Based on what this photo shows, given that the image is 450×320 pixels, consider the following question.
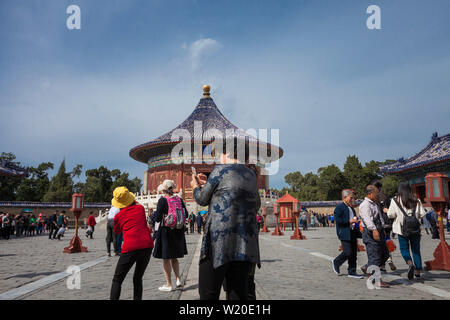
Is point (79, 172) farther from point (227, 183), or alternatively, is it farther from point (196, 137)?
point (227, 183)

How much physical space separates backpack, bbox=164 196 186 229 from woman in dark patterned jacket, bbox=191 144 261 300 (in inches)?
75.2

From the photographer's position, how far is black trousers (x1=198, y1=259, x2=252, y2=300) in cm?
235

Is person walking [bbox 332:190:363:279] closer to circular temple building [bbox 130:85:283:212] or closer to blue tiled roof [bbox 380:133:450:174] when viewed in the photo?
circular temple building [bbox 130:85:283:212]

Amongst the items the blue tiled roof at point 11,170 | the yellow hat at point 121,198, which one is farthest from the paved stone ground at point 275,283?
the blue tiled roof at point 11,170

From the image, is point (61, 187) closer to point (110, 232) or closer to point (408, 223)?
point (110, 232)

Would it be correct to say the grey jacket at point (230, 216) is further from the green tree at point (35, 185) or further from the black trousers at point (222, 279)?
the green tree at point (35, 185)

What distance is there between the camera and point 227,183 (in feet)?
8.13

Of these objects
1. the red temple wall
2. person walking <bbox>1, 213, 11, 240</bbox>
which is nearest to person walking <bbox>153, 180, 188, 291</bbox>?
person walking <bbox>1, 213, 11, 240</bbox>

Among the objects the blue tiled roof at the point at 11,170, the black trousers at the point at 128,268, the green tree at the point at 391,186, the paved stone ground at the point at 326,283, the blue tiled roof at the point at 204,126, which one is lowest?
the paved stone ground at the point at 326,283

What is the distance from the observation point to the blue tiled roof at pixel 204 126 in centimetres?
3196

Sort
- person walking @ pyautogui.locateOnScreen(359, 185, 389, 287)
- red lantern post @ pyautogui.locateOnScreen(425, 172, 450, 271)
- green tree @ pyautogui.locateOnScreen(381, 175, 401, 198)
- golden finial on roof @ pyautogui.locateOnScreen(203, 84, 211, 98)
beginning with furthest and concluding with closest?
green tree @ pyautogui.locateOnScreen(381, 175, 401, 198) → golden finial on roof @ pyautogui.locateOnScreen(203, 84, 211, 98) → red lantern post @ pyautogui.locateOnScreen(425, 172, 450, 271) → person walking @ pyautogui.locateOnScreen(359, 185, 389, 287)

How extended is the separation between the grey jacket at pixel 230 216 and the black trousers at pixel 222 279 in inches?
2.7

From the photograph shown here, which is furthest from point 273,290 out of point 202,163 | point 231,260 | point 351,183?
point 351,183
